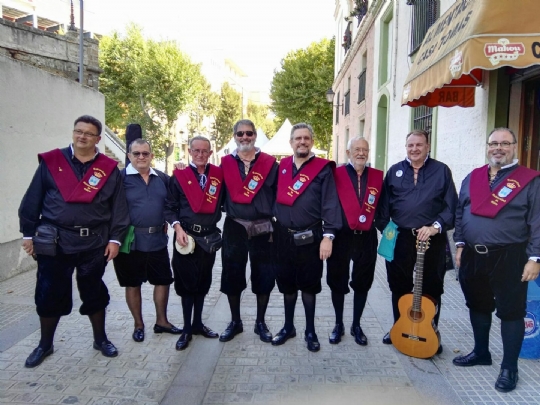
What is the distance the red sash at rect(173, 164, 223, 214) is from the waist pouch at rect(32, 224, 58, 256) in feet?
3.68

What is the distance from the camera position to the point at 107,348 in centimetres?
368

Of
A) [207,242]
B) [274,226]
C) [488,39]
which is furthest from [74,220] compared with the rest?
[488,39]

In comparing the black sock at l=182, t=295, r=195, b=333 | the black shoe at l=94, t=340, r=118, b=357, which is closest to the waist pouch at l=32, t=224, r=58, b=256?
the black shoe at l=94, t=340, r=118, b=357

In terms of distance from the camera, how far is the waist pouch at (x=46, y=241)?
3.27m

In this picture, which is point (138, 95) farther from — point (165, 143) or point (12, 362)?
point (12, 362)

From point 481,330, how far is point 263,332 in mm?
1937

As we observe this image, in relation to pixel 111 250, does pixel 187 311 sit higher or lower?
lower

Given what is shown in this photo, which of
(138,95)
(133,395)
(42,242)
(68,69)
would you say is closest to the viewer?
(133,395)

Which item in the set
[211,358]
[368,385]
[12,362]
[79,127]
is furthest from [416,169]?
[12,362]

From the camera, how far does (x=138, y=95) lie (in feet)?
84.7

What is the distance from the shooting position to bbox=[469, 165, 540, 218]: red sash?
3059 millimetres

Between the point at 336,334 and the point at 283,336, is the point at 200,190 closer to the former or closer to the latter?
the point at 283,336

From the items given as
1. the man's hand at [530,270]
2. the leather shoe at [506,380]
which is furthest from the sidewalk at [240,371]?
the man's hand at [530,270]

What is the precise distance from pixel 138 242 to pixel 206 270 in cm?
68
